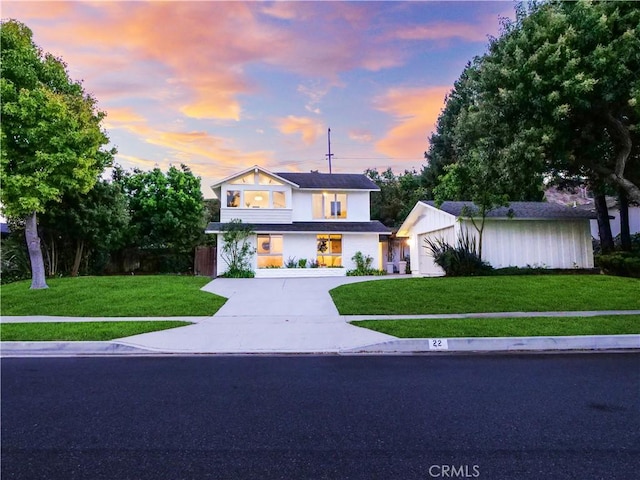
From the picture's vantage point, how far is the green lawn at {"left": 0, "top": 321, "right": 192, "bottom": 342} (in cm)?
866

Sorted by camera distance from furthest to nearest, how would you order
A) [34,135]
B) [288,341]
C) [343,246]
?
[343,246] → [34,135] → [288,341]

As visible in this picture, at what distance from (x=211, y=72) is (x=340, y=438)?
53.6 feet

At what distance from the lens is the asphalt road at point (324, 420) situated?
321 centimetres

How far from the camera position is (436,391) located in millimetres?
5215

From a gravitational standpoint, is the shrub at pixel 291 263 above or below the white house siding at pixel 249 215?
below

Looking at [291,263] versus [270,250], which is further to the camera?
[270,250]

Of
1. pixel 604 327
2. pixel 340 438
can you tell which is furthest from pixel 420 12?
pixel 340 438

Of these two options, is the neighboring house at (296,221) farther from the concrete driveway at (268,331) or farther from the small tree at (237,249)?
the concrete driveway at (268,331)

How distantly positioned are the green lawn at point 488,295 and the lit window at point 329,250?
25.5ft

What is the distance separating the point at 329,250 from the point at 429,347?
16108mm

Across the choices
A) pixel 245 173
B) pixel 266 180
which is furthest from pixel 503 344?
pixel 245 173

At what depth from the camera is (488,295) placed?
12.9 m

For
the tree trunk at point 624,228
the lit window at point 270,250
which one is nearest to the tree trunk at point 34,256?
the lit window at point 270,250

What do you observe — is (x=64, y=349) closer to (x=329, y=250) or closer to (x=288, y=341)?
(x=288, y=341)
